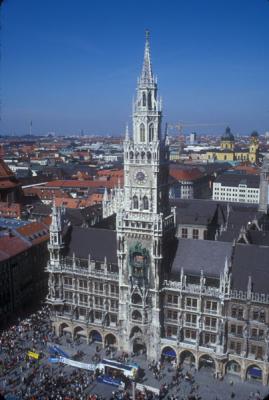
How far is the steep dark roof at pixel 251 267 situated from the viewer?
6656 cm

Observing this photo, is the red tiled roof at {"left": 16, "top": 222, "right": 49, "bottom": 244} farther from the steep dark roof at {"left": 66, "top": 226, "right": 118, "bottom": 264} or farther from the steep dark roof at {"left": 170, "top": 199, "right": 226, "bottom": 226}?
the steep dark roof at {"left": 170, "top": 199, "right": 226, "bottom": 226}

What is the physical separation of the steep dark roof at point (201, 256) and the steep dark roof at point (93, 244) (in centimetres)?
1116

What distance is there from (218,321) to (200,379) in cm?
910

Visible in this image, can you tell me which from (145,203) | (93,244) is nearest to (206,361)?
(145,203)

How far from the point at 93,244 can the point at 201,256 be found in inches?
777

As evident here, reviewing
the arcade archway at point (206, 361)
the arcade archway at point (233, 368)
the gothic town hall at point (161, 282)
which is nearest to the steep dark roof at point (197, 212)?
the gothic town hall at point (161, 282)

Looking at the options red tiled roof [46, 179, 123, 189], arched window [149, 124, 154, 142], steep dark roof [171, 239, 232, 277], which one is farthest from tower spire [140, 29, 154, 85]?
red tiled roof [46, 179, 123, 189]

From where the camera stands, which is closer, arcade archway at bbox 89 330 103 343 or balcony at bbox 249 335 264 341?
balcony at bbox 249 335 264 341

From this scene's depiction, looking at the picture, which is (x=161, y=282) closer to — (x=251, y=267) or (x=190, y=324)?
(x=190, y=324)

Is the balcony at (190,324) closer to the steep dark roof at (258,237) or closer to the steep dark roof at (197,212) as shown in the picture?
the steep dark roof at (258,237)

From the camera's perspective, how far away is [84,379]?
67312 millimetres

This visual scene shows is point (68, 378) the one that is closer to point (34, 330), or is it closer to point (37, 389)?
point (37, 389)

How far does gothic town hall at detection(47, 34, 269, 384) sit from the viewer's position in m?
67.1

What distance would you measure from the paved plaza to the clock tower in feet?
17.3
